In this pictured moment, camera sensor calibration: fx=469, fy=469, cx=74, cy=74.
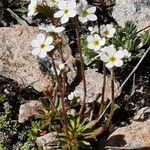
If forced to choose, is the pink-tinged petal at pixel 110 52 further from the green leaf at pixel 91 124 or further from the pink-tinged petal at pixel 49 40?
the green leaf at pixel 91 124

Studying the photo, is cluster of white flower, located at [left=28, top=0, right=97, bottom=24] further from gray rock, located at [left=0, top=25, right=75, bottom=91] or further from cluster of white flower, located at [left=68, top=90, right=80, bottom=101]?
gray rock, located at [left=0, top=25, right=75, bottom=91]

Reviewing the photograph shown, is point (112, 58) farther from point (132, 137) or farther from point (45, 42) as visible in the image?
point (132, 137)

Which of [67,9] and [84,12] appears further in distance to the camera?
[84,12]

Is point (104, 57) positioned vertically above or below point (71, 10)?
below

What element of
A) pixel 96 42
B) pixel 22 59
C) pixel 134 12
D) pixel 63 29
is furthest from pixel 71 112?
pixel 134 12

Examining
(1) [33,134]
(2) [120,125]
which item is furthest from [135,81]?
(1) [33,134]

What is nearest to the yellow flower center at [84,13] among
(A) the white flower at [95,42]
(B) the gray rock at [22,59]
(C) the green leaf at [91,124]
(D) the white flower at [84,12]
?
(D) the white flower at [84,12]

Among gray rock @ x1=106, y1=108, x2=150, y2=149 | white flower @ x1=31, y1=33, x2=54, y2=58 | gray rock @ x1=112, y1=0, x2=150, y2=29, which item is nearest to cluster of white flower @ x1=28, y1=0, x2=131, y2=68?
white flower @ x1=31, y1=33, x2=54, y2=58
